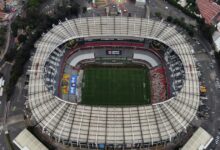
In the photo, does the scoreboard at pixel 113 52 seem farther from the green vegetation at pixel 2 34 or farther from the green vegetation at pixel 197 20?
the green vegetation at pixel 2 34

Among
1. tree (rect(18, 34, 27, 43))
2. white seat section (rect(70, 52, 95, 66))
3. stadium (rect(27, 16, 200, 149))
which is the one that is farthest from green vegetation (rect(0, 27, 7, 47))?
white seat section (rect(70, 52, 95, 66))

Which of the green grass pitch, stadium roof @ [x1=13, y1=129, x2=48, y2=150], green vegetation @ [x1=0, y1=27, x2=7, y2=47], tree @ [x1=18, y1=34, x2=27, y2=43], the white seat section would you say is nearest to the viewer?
stadium roof @ [x1=13, y1=129, x2=48, y2=150]

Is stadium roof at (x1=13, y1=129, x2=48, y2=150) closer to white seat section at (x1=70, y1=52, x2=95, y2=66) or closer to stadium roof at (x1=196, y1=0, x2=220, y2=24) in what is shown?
white seat section at (x1=70, y1=52, x2=95, y2=66)

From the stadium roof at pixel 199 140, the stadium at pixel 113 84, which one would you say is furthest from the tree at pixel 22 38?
the stadium roof at pixel 199 140

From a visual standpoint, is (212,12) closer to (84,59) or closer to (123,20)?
(123,20)

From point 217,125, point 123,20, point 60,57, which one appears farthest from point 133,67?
point 217,125

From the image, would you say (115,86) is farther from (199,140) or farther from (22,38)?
(22,38)
